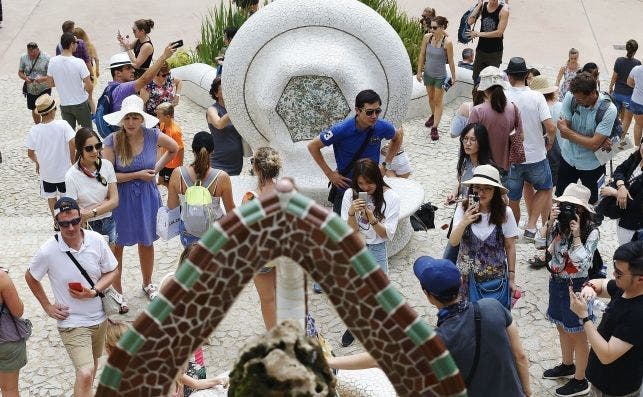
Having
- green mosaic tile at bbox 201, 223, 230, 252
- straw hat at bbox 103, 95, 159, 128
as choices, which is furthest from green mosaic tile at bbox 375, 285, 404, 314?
straw hat at bbox 103, 95, 159, 128

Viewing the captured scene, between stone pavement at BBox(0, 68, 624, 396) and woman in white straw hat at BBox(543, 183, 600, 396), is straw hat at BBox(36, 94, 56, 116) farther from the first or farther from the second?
woman in white straw hat at BBox(543, 183, 600, 396)

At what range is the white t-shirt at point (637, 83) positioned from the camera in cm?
1041

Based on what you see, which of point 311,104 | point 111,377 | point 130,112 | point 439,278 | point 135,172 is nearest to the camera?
point 111,377

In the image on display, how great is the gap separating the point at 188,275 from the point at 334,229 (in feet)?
1.49

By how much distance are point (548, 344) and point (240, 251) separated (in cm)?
481

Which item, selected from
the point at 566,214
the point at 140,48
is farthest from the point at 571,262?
the point at 140,48

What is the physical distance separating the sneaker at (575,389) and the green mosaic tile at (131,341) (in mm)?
4348

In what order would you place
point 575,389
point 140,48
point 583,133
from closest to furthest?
point 575,389 → point 583,133 → point 140,48

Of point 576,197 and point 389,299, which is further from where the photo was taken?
point 576,197

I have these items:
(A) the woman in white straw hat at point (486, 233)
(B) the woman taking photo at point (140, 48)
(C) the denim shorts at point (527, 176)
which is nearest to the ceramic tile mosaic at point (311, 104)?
(C) the denim shorts at point (527, 176)

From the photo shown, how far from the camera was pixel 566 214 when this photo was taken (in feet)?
20.1

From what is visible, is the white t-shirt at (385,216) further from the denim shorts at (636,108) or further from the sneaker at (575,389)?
the denim shorts at (636,108)

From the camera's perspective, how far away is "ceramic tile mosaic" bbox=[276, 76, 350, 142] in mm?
8211

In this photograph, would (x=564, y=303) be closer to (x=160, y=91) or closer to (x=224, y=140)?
(x=224, y=140)
